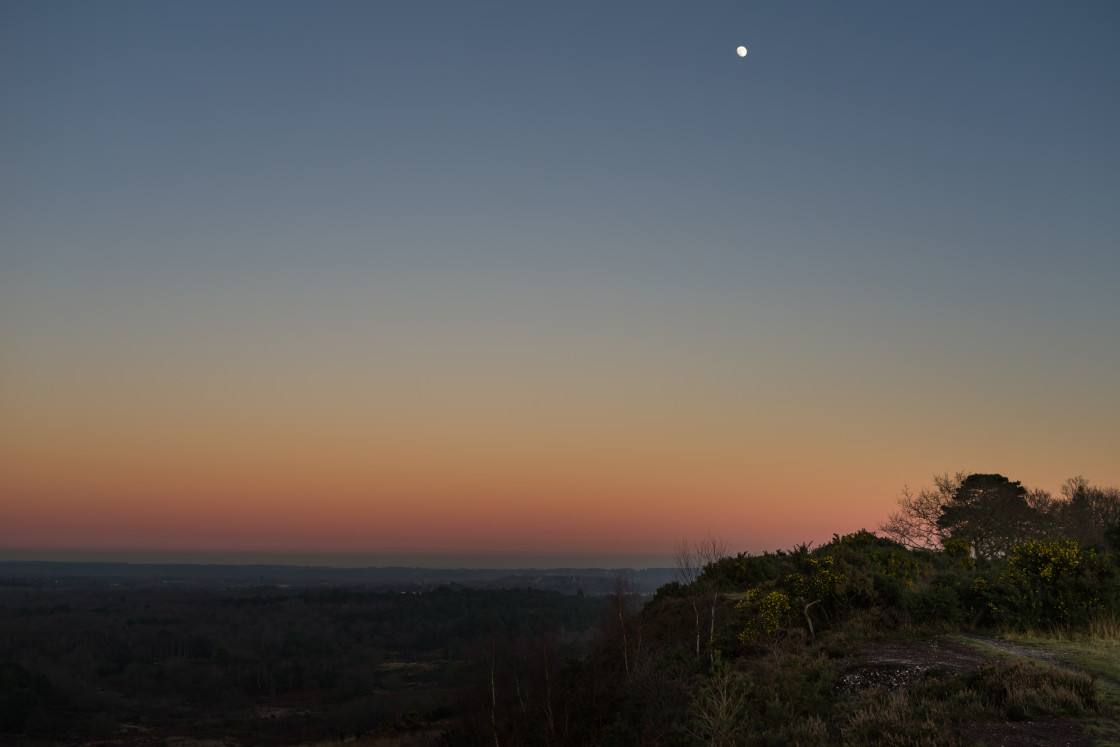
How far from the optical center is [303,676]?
145750 mm

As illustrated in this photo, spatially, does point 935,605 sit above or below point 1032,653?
above

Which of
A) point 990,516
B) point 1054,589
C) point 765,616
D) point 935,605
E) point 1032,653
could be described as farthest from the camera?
point 990,516

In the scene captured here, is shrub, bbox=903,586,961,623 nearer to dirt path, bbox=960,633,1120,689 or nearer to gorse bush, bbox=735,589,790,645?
dirt path, bbox=960,633,1120,689

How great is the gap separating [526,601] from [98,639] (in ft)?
336

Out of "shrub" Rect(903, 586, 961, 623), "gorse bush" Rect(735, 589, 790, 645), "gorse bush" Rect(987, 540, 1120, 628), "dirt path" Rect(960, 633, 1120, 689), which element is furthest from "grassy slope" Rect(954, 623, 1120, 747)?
"gorse bush" Rect(735, 589, 790, 645)

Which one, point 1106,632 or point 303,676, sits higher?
point 1106,632

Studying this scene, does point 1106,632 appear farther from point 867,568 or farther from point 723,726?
point 723,726

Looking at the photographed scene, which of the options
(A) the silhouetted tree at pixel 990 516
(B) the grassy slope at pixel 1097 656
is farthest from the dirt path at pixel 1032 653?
(A) the silhouetted tree at pixel 990 516

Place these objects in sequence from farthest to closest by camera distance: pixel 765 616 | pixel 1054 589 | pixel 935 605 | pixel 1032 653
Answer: pixel 765 616 < pixel 935 605 < pixel 1054 589 < pixel 1032 653

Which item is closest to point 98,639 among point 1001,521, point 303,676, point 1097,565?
point 303,676

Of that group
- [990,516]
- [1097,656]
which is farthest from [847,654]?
[990,516]

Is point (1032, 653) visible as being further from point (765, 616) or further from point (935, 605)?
point (765, 616)

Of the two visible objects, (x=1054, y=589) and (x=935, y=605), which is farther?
(x=935, y=605)

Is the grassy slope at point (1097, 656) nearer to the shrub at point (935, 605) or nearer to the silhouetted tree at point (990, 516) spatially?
the shrub at point (935, 605)
